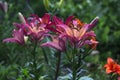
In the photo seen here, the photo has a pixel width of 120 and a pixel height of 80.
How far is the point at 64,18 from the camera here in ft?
16.6

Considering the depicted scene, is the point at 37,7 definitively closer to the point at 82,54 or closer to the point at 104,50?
the point at 104,50

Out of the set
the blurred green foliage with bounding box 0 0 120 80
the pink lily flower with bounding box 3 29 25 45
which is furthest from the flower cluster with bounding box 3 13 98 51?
the blurred green foliage with bounding box 0 0 120 80

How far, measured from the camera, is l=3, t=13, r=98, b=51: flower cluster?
6.86 feet

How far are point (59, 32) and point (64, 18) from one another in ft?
9.66

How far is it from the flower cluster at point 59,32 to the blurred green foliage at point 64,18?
0.29 metres

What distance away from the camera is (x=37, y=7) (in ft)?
16.6

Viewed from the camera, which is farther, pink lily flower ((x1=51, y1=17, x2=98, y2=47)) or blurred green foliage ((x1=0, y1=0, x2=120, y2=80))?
blurred green foliage ((x1=0, y1=0, x2=120, y2=80))

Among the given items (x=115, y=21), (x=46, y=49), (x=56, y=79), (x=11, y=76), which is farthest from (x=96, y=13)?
(x=56, y=79)

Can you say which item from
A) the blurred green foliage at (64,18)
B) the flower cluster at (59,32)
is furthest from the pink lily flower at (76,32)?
the blurred green foliage at (64,18)

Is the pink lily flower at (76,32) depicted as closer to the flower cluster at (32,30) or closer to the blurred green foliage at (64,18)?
the flower cluster at (32,30)

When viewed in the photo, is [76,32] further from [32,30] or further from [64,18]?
[64,18]

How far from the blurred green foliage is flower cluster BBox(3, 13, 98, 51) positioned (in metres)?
0.29

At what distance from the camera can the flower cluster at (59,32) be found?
2090 mm

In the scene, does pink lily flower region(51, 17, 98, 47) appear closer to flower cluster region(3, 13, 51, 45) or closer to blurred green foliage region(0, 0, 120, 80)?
flower cluster region(3, 13, 51, 45)
